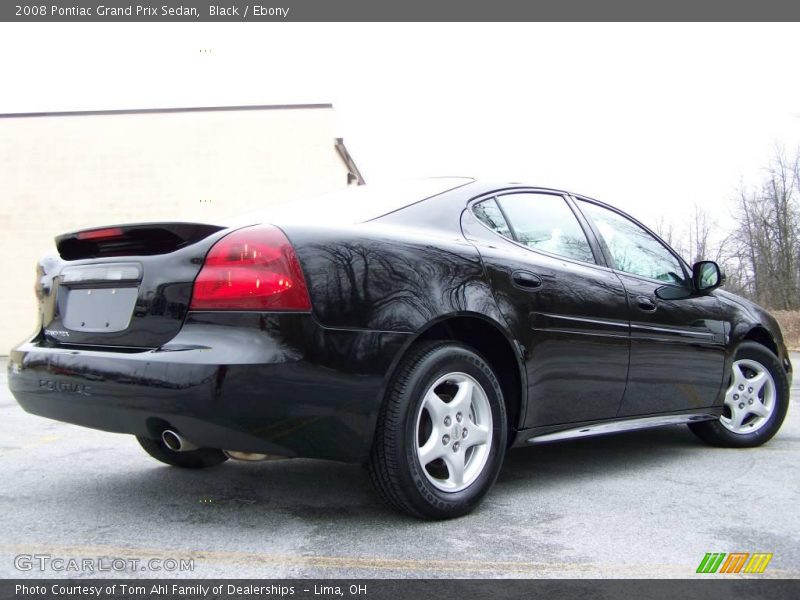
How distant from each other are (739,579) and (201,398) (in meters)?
1.84

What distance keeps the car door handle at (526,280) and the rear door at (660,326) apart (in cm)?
78

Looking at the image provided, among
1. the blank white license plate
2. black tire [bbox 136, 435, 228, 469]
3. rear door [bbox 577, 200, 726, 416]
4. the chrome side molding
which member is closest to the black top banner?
the blank white license plate

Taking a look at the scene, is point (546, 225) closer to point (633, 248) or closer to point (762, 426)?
point (633, 248)

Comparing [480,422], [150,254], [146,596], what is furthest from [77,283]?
[480,422]

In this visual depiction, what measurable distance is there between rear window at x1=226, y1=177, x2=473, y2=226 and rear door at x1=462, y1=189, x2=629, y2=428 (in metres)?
0.24

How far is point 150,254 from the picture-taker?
2.81 m

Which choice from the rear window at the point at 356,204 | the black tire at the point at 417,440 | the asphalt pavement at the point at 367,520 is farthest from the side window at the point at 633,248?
the black tire at the point at 417,440

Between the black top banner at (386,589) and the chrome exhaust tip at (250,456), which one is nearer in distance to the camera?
the black top banner at (386,589)

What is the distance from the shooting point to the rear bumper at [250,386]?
8.26 ft

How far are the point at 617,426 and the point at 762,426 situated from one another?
61.4 inches

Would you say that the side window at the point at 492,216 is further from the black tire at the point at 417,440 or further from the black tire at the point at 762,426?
the black tire at the point at 762,426

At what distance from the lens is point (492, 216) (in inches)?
139

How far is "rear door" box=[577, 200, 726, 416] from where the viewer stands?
396 cm

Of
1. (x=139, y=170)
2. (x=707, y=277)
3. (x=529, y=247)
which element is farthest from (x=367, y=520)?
(x=139, y=170)
